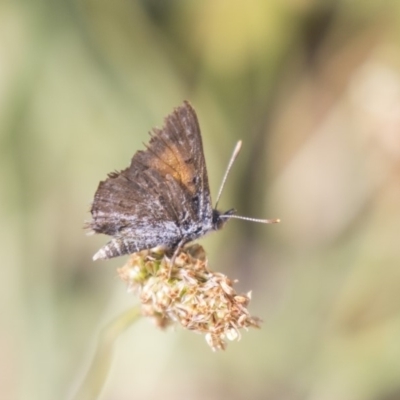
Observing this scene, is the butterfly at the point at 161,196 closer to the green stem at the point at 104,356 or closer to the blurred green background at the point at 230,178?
the green stem at the point at 104,356

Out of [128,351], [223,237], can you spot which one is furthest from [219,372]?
[223,237]

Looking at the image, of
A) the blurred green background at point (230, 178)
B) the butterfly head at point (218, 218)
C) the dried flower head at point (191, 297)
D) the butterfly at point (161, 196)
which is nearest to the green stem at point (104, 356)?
the dried flower head at point (191, 297)

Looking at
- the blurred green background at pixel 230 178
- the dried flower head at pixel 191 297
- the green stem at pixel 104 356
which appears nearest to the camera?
the dried flower head at pixel 191 297

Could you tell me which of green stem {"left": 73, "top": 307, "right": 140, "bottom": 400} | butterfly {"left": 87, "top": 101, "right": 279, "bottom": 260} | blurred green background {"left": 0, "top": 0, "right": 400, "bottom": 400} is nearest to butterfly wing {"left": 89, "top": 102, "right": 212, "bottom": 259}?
butterfly {"left": 87, "top": 101, "right": 279, "bottom": 260}

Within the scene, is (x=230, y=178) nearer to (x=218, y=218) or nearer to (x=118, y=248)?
(x=218, y=218)

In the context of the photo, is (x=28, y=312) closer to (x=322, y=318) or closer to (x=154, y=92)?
(x=154, y=92)
